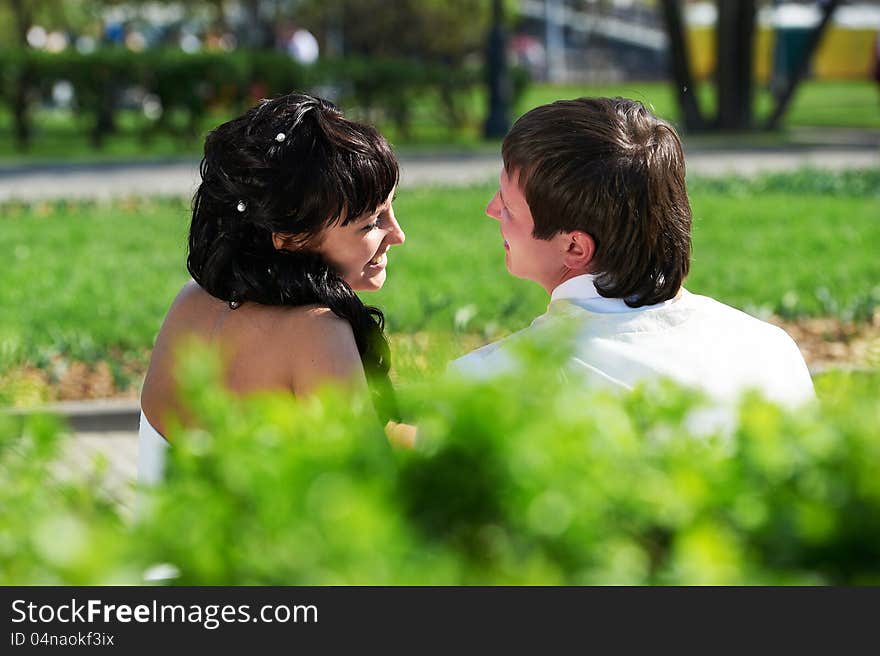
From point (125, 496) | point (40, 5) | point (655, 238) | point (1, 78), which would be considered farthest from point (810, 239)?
point (40, 5)

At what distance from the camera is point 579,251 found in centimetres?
290

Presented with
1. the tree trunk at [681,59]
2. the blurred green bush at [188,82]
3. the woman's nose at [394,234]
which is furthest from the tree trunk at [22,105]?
the woman's nose at [394,234]

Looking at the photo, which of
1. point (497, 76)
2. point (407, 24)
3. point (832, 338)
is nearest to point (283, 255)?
point (832, 338)

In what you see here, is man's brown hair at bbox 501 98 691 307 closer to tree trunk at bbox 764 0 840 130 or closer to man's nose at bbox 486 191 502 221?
man's nose at bbox 486 191 502 221

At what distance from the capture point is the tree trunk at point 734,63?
2528 cm

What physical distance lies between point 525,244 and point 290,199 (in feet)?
1.67

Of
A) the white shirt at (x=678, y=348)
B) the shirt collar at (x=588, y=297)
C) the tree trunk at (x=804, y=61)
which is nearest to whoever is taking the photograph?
the white shirt at (x=678, y=348)

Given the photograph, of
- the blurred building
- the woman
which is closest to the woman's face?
the woman

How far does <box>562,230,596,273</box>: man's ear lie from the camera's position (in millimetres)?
2867

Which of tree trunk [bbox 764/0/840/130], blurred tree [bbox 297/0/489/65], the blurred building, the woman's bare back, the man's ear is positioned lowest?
the blurred building

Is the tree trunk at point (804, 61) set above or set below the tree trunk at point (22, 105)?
below

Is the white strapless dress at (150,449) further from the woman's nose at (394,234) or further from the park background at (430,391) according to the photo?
the woman's nose at (394,234)
